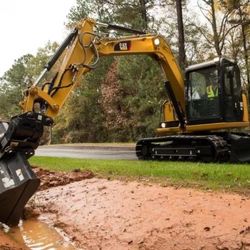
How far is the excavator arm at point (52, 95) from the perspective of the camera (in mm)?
7133

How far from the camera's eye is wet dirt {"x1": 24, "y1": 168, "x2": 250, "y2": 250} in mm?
6188

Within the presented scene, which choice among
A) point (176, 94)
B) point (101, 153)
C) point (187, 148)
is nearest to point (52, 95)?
point (187, 148)

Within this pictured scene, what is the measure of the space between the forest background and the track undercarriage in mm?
11433

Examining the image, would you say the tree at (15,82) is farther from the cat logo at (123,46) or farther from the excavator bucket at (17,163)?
the excavator bucket at (17,163)

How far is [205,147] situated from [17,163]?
775cm

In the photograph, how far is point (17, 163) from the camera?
7.29 meters

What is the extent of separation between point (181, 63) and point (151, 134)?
6874 mm

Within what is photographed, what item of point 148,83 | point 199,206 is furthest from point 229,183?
point 148,83

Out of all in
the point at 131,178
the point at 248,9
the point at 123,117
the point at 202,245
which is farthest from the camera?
the point at 123,117

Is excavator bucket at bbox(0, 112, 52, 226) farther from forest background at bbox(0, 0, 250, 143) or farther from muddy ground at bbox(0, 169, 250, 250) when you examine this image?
forest background at bbox(0, 0, 250, 143)

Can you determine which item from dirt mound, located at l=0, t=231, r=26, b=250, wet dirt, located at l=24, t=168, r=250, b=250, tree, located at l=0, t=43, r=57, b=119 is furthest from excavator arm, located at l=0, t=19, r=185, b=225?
tree, located at l=0, t=43, r=57, b=119

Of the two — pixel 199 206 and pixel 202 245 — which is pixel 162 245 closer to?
pixel 202 245

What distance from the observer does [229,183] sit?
888 centimetres

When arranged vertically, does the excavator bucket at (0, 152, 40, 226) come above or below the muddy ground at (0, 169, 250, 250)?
above
